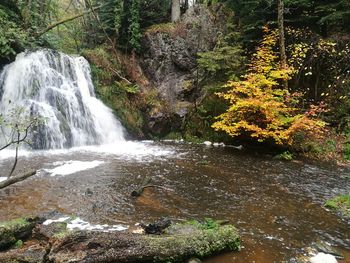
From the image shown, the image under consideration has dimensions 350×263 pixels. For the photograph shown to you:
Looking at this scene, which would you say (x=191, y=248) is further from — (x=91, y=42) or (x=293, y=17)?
(x=91, y=42)

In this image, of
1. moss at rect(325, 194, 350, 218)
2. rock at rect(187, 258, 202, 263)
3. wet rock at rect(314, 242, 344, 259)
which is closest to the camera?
rock at rect(187, 258, 202, 263)

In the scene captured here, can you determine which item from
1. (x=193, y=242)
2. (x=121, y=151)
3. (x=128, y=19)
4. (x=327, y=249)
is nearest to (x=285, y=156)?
(x=121, y=151)

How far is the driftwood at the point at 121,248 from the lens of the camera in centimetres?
446

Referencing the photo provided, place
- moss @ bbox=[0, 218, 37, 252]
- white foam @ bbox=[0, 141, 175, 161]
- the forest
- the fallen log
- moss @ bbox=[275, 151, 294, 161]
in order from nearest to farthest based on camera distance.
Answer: moss @ bbox=[0, 218, 37, 252] < the forest < the fallen log < moss @ bbox=[275, 151, 294, 161] < white foam @ bbox=[0, 141, 175, 161]

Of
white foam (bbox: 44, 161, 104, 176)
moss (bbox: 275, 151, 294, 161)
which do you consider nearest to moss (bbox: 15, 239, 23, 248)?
white foam (bbox: 44, 161, 104, 176)

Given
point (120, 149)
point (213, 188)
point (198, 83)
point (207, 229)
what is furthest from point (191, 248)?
point (198, 83)

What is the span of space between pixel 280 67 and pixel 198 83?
444 centimetres

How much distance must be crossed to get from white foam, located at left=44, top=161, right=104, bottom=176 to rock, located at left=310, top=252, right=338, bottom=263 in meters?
6.79

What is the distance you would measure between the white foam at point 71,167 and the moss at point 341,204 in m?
6.54

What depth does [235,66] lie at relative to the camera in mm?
14852

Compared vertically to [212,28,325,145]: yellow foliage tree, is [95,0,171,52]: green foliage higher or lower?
higher

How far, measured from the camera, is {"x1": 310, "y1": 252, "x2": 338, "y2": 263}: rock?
4850mm

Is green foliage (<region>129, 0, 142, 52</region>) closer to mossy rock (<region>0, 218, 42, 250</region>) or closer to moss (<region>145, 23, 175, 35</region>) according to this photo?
moss (<region>145, 23, 175, 35</region>)

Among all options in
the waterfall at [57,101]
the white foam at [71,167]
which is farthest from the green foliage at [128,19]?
the white foam at [71,167]
